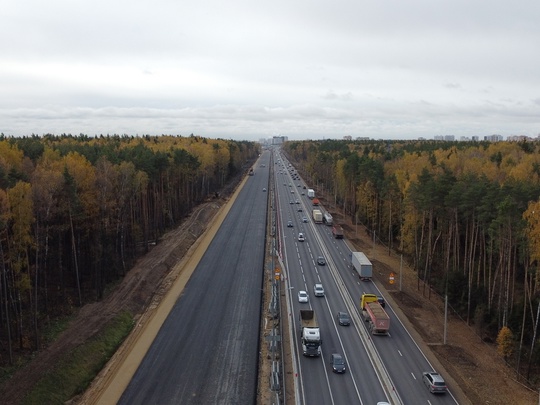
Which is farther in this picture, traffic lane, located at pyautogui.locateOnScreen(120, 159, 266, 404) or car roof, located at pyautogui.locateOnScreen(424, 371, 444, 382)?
car roof, located at pyautogui.locateOnScreen(424, 371, 444, 382)

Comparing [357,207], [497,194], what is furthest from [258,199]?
[497,194]

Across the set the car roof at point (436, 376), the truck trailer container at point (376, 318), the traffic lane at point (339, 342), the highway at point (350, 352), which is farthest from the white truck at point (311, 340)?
the car roof at point (436, 376)

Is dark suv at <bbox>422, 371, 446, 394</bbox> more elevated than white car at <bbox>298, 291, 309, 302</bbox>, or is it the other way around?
white car at <bbox>298, 291, 309, 302</bbox>

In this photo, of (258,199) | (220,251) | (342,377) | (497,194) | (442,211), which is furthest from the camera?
(258,199)

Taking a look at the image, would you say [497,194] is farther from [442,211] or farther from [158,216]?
[158,216]

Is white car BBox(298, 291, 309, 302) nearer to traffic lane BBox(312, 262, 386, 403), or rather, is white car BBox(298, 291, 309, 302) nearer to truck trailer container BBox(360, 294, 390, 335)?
traffic lane BBox(312, 262, 386, 403)

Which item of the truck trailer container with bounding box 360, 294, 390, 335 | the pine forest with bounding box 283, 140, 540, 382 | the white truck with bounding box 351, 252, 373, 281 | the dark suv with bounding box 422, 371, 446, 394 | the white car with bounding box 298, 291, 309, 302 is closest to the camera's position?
the dark suv with bounding box 422, 371, 446, 394

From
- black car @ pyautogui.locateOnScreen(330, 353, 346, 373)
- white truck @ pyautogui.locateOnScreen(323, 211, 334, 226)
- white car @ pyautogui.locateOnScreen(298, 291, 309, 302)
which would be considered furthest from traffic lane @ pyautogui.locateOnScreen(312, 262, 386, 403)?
white truck @ pyautogui.locateOnScreen(323, 211, 334, 226)

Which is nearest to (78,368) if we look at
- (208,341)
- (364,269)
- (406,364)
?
(208,341)
